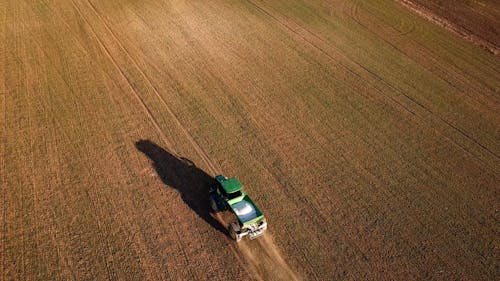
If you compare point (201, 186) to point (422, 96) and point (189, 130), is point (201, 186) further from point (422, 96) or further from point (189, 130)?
point (422, 96)

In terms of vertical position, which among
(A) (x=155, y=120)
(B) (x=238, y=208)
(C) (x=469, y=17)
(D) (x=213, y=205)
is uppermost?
(C) (x=469, y=17)

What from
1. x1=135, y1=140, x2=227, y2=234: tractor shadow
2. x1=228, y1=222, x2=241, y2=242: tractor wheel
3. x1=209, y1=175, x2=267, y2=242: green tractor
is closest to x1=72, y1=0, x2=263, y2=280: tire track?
x1=228, y1=222, x2=241, y2=242: tractor wheel

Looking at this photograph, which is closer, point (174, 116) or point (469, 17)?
point (174, 116)

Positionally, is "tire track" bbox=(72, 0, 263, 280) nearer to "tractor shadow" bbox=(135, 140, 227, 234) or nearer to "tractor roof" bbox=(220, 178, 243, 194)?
"tractor shadow" bbox=(135, 140, 227, 234)

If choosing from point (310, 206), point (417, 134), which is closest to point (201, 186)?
point (310, 206)

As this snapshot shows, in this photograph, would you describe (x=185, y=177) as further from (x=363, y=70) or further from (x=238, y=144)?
(x=363, y=70)

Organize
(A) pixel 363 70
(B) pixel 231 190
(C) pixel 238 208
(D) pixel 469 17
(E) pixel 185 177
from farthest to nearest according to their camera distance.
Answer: (D) pixel 469 17
(A) pixel 363 70
(E) pixel 185 177
(B) pixel 231 190
(C) pixel 238 208

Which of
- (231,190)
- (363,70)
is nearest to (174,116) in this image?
(231,190)
